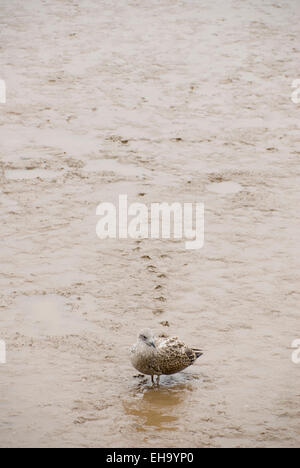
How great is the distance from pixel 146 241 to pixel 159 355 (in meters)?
2.78

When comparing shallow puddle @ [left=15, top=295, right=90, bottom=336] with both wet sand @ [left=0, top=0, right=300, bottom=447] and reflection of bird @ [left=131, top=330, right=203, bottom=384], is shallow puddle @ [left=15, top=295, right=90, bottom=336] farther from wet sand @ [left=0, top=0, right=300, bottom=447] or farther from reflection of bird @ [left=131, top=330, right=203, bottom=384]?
reflection of bird @ [left=131, top=330, right=203, bottom=384]

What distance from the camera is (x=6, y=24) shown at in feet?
52.9

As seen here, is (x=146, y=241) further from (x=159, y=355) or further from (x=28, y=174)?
(x=159, y=355)

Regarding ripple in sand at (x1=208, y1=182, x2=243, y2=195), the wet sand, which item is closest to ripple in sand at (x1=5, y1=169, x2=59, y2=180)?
the wet sand

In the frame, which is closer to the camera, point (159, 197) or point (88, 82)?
point (159, 197)

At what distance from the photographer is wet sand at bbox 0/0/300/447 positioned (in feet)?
20.3

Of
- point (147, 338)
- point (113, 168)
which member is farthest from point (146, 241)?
point (147, 338)

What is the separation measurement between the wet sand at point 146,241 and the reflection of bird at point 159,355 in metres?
0.21

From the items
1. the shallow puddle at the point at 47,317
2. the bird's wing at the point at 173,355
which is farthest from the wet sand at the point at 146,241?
the bird's wing at the point at 173,355

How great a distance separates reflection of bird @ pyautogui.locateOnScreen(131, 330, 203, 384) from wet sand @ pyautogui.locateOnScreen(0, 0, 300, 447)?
8.1 inches

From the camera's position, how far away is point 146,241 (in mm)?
8867

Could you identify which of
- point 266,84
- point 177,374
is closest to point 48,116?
point 266,84

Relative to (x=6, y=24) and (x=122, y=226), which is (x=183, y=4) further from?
(x=122, y=226)
